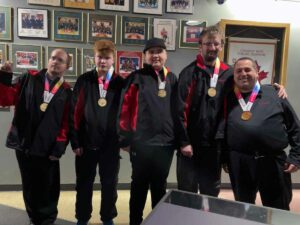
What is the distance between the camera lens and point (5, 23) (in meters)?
3.38

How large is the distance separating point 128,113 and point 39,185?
0.93m

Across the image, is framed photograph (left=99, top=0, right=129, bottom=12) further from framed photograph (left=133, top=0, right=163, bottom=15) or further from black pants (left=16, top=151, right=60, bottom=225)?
black pants (left=16, top=151, right=60, bottom=225)

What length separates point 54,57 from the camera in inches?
95.7

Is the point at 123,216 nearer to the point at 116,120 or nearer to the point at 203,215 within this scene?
the point at 116,120

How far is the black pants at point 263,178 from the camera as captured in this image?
205 centimetres

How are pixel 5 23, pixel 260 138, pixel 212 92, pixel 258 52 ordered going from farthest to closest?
pixel 258 52
pixel 5 23
pixel 212 92
pixel 260 138

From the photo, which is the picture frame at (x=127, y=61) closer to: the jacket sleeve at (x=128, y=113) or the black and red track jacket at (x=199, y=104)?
the jacket sleeve at (x=128, y=113)

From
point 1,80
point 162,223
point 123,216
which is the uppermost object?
point 1,80

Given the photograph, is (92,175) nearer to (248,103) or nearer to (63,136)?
(63,136)

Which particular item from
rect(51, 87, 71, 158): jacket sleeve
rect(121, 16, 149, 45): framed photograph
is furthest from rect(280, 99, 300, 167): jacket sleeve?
rect(121, 16, 149, 45): framed photograph

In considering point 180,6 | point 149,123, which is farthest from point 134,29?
point 149,123

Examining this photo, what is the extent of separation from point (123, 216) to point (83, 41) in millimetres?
1969

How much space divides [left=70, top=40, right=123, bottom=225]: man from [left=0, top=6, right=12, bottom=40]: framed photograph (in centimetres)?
148

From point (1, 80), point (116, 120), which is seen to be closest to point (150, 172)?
point (116, 120)
